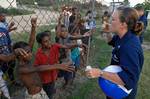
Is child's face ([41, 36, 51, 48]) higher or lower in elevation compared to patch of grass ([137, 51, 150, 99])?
higher

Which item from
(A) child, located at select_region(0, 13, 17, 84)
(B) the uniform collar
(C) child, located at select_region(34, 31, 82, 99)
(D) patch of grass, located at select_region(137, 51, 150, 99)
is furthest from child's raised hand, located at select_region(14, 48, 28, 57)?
(D) patch of grass, located at select_region(137, 51, 150, 99)

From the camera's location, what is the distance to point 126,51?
2922 mm

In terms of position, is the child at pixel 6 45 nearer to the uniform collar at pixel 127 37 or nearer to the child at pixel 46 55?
the child at pixel 46 55

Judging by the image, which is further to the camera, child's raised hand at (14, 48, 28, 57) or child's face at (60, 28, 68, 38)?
child's face at (60, 28, 68, 38)

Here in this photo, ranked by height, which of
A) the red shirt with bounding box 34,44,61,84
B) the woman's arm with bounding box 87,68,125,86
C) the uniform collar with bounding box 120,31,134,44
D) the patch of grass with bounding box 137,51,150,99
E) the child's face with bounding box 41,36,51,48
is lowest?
the patch of grass with bounding box 137,51,150,99

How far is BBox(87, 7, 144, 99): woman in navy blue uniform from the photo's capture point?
9.52 ft

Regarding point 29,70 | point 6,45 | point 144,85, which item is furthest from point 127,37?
point 144,85

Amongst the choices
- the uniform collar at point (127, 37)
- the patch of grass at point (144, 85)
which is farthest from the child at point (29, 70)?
the patch of grass at point (144, 85)

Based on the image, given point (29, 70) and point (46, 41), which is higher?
point (46, 41)

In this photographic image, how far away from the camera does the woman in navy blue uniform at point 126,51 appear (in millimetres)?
2900

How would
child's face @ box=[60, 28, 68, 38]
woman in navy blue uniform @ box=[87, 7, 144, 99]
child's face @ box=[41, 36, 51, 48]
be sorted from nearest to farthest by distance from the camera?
woman in navy blue uniform @ box=[87, 7, 144, 99], child's face @ box=[41, 36, 51, 48], child's face @ box=[60, 28, 68, 38]

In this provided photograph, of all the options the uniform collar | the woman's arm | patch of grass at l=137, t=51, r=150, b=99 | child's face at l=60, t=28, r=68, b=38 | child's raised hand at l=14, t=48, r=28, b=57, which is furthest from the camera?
patch of grass at l=137, t=51, r=150, b=99

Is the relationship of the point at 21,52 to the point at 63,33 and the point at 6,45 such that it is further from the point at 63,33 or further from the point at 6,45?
the point at 63,33

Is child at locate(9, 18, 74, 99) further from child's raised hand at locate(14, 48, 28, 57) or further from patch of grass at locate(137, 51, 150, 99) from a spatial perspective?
patch of grass at locate(137, 51, 150, 99)
